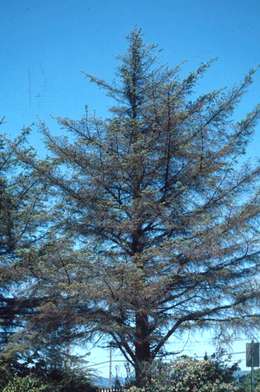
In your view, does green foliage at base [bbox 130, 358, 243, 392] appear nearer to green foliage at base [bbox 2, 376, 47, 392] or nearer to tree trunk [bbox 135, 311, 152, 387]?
tree trunk [bbox 135, 311, 152, 387]

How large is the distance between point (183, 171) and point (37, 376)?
268 inches

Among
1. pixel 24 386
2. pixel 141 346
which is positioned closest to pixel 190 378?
pixel 141 346

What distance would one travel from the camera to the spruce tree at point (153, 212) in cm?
1483

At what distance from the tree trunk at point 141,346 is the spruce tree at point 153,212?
1.1 inches

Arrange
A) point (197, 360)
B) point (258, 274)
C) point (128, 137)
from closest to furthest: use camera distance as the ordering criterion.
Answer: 1. point (197, 360)
2. point (258, 274)
3. point (128, 137)

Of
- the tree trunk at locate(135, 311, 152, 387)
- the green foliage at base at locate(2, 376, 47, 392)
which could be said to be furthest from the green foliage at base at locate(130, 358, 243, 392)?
the green foliage at base at locate(2, 376, 47, 392)

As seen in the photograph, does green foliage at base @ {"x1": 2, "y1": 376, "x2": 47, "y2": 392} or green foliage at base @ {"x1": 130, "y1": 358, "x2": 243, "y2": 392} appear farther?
green foliage at base @ {"x1": 2, "y1": 376, "x2": 47, "y2": 392}

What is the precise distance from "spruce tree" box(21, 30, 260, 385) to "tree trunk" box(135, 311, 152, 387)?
3 cm

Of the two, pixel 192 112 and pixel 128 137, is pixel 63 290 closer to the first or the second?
pixel 128 137

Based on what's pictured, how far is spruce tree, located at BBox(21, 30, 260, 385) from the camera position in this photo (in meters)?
14.8

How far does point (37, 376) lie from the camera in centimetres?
1608

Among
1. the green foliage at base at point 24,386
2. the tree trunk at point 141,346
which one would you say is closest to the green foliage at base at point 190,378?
the tree trunk at point 141,346

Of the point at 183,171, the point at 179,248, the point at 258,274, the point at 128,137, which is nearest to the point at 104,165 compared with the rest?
the point at 128,137

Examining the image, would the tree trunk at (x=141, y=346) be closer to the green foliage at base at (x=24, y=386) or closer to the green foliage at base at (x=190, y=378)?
the green foliage at base at (x=190, y=378)
